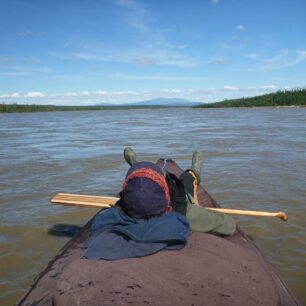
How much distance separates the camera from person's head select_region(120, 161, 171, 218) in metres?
2.34

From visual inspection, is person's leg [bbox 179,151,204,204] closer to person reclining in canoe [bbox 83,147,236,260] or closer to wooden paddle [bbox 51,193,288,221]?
wooden paddle [bbox 51,193,288,221]

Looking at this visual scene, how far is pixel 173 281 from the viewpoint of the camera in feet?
6.59

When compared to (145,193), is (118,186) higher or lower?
lower

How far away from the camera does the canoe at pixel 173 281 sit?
76.5 inches

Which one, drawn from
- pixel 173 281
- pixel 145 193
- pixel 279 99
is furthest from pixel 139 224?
pixel 279 99

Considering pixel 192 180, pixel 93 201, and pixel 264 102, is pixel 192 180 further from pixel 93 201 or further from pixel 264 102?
pixel 264 102

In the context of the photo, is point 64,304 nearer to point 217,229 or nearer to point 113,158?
point 217,229

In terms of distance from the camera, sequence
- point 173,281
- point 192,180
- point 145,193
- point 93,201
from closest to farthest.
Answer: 1. point 173,281
2. point 145,193
3. point 93,201
4. point 192,180

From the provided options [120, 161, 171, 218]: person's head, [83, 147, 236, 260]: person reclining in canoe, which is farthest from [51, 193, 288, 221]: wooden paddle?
[120, 161, 171, 218]: person's head

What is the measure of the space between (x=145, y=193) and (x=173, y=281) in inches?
21.3

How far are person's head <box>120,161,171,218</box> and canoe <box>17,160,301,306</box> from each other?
0.28m

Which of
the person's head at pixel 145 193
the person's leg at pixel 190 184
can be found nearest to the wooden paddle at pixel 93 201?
the person's leg at pixel 190 184

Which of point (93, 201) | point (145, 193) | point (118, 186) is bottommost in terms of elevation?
point (118, 186)

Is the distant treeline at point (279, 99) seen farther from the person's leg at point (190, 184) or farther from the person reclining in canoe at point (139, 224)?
the person reclining in canoe at point (139, 224)
